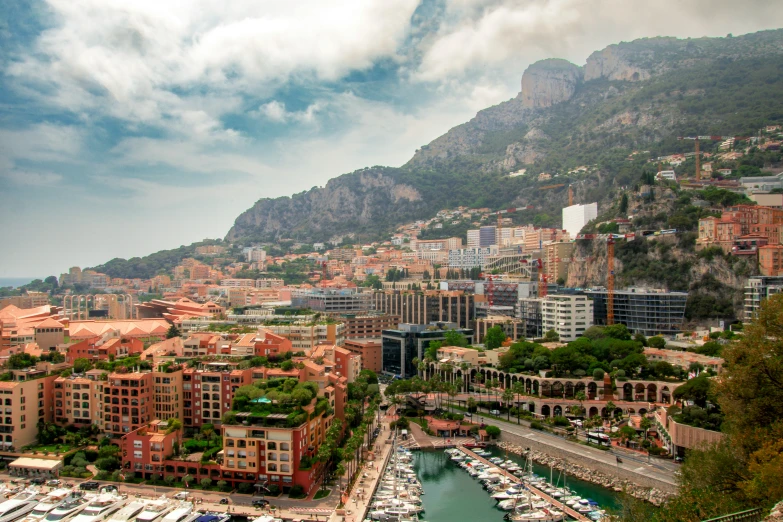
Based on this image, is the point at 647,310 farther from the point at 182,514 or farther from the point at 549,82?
the point at 549,82

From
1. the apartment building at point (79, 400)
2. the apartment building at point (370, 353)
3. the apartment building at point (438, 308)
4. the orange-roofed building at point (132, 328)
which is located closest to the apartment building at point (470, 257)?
the apartment building at point (438, 308)

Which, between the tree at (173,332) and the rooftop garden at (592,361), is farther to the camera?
the tree at (173,332)

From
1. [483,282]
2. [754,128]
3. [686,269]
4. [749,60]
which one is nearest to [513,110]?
[749,60]

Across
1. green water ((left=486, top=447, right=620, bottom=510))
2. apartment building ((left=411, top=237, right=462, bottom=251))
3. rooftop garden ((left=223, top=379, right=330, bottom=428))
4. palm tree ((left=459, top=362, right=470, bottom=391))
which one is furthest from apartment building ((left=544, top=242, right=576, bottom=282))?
rooftop garden ((left=223, top=379, right=330, bottom=428))

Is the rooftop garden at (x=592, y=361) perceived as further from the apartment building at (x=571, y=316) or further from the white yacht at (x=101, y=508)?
the white yacht at (x=101, y=508)

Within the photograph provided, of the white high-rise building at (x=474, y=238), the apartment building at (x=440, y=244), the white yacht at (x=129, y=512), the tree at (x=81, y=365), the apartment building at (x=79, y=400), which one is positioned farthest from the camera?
the apartment building at (x=440, y=244)
